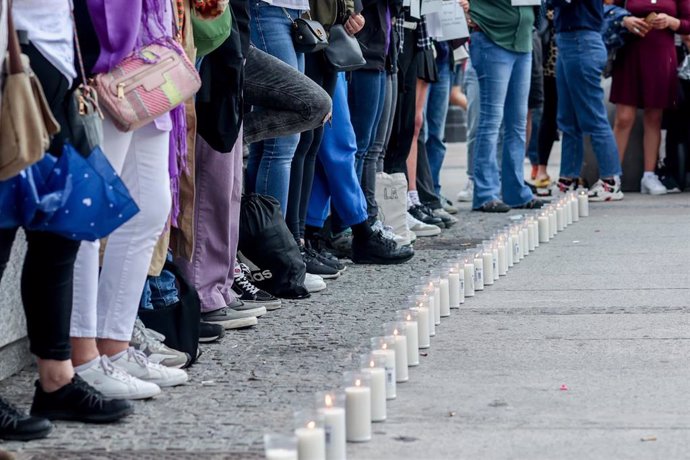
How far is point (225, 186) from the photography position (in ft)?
18.9

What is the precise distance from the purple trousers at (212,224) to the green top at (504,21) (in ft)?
15.6

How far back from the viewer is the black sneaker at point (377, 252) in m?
7.95

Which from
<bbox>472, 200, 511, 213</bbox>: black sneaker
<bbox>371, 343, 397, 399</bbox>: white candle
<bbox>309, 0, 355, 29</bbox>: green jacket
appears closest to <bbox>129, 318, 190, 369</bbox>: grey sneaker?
<bbox>371, 343, 397, 399</bbox>: white candle

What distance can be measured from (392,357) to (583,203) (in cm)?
669

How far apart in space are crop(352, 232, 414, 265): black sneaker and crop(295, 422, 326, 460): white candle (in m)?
4.47

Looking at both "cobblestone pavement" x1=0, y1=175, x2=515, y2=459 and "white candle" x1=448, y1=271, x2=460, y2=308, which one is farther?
"white candle" x1=448, y1=271, x2=460, y2=308

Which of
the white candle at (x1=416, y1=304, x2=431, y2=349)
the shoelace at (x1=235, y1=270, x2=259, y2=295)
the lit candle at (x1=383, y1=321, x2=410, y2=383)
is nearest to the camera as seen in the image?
the lit candle at (x1=383, y1=321, x2=410, y2=383)

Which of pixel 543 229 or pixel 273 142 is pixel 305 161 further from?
pixel 543 229

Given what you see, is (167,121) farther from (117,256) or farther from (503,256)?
(503,256)

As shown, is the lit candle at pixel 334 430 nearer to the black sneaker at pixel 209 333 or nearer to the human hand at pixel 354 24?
the black sneaker at pixel 209 333

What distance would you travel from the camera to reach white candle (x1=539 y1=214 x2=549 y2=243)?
368 inches

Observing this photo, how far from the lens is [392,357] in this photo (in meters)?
4.48

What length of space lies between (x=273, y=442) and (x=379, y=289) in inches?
145

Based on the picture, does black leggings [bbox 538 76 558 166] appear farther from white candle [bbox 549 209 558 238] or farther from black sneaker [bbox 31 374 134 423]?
black sneaker [bbox 31 374 134 423]
